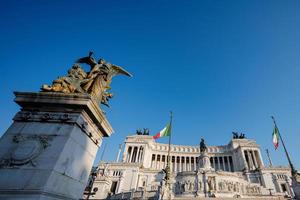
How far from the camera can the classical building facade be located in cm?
2761

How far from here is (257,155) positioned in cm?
5922

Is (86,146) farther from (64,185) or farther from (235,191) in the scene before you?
(235,191)

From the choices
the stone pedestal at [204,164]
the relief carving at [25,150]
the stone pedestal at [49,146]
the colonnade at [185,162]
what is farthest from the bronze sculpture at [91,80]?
the colonnade at [185,162]

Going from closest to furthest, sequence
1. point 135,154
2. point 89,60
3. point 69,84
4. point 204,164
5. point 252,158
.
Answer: point 69,84 → point 89,60 → point 204,164 → point 252,158 → point 135,154

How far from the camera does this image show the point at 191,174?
29656mm

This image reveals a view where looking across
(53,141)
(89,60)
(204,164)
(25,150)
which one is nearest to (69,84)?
(89,60)

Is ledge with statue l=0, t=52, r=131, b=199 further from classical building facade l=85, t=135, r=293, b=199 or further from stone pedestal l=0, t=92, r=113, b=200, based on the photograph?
classical building facade l=85, t=135, r=293, b=199

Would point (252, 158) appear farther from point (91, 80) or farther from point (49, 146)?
point (49, 146)

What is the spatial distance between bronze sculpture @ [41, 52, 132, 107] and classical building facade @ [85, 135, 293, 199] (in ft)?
13.8

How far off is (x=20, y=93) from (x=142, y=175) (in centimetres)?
4974

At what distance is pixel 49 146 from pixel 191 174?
103 ft

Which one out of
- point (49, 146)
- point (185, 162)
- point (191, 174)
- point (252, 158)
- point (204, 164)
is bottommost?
point (49, 146)

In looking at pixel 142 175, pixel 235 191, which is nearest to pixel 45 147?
pixel 235 191

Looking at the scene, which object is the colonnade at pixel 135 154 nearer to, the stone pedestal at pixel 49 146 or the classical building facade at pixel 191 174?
the classical building facade at pixel 191 174
